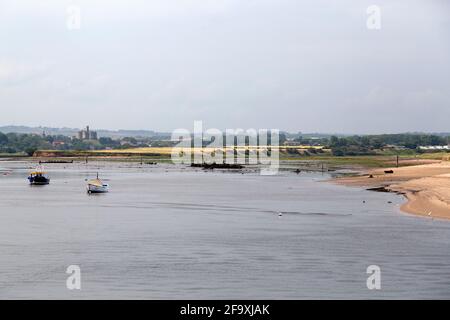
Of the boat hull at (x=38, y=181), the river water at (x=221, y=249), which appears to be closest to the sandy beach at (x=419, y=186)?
the river water at (x=221, y=249)

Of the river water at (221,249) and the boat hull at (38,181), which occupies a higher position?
the river water at (221,249)

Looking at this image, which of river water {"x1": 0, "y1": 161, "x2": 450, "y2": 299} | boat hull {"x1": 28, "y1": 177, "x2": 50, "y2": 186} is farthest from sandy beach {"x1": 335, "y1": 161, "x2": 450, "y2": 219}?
boat hull {"x1": 28, "y1": 177, "x2": 50, "y2": 186}

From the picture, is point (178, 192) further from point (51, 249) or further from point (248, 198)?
point (51, 249)

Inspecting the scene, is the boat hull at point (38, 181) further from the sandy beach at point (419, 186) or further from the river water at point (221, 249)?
the sandy beach at point (419, 186)

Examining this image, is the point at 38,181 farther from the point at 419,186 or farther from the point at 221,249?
the point at 221,249

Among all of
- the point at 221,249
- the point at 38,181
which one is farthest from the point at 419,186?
the point at 221,249

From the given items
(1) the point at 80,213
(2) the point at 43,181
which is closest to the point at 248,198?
(1) the point at 80,213

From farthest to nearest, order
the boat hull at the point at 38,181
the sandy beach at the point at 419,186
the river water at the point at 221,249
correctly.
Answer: the boat hull at the point at 38,181 < the sandy beach at the point at 419,186 < the river water at the point at 221,249
